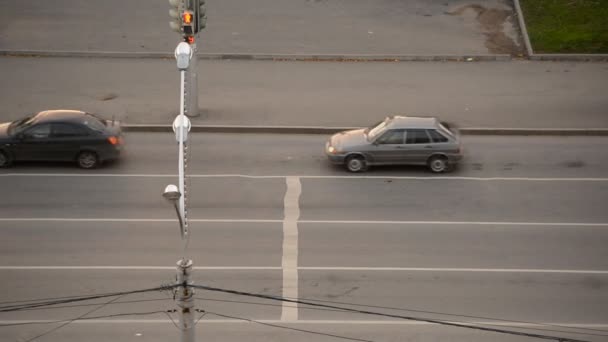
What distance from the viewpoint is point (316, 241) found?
17.7 m

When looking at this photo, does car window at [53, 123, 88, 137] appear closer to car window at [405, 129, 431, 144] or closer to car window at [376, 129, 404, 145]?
car window at [376, 129, 404, 145]

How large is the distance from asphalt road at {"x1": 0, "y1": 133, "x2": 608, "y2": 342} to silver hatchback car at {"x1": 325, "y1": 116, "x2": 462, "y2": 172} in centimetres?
39

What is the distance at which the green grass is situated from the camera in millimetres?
30938

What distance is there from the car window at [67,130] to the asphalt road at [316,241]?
920mm

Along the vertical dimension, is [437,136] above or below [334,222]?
above

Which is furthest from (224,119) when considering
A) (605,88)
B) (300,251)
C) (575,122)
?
(605,88)

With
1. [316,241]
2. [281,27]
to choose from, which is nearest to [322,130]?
[316,241]

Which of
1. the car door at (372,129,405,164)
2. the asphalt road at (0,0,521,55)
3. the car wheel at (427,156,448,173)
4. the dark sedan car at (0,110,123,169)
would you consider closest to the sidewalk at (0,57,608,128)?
the asphalt road at (0,0,521,55)

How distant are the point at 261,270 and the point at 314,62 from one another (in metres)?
14.9

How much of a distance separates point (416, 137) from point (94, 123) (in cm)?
808

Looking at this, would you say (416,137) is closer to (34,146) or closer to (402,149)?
(402,149)

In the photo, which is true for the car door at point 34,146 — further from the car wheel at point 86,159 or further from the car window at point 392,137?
the car window at point 392,137

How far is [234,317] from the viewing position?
1508 cm

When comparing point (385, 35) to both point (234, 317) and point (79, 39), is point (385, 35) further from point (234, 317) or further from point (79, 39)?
point (234, 317)
